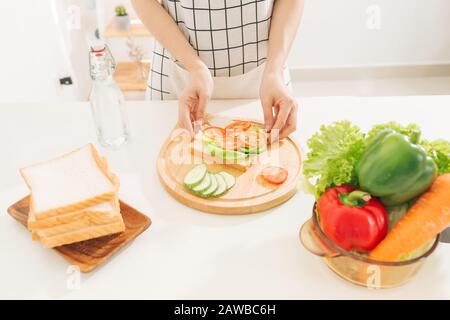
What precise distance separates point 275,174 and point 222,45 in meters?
0.54

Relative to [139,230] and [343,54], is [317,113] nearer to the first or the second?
[139,230]

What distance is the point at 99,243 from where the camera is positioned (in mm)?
907

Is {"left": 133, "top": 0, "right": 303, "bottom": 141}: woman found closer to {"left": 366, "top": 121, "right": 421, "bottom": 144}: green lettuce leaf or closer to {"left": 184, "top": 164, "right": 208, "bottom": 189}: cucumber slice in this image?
{"left": 184, "top": 164, "right": 208, "bottom": 189}: cucumber slice

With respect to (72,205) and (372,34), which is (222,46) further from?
(372,34)

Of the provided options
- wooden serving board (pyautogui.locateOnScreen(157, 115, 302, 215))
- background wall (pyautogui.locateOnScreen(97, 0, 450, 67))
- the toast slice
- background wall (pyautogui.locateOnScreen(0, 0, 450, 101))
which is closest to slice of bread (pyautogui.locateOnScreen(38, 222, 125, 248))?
wooden serving board (pyautogui.locateOnScreen(157, 115, 302, 215))

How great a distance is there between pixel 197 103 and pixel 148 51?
2277 millimetres

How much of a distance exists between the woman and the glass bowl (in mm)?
450

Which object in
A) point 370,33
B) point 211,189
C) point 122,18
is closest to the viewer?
point 211,189

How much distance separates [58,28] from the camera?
8.84 feet

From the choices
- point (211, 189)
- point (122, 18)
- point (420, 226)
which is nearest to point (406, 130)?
point (420, 226)

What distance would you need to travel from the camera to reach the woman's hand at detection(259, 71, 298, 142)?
1167 mm

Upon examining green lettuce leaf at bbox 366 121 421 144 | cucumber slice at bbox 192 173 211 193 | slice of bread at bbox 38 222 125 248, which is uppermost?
green lettuce leaf at bbox 366 121 421 144

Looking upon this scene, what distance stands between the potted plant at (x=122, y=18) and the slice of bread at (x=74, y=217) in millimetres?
2348

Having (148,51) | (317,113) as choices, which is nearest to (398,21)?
(148,51)
